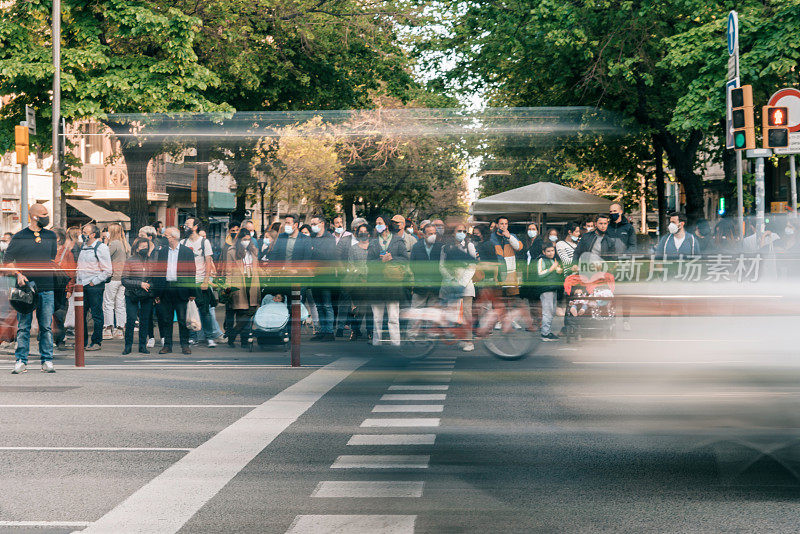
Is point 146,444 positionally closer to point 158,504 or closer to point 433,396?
point 158,504

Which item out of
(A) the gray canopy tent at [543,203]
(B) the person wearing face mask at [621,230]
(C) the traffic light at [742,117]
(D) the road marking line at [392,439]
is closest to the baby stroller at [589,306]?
(B) the person wearing face mask at [621,230]

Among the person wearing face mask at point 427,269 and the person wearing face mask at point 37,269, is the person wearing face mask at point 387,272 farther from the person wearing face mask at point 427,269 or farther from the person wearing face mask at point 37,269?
the person wearing face mask at point 37,269

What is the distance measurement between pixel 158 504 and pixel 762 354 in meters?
3.21

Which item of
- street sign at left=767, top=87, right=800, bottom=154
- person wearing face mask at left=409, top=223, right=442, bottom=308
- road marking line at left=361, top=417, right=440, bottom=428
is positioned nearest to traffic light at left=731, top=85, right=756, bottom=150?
street sign at left=767, top=87, right=800, bottom=154

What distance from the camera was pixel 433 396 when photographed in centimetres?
929

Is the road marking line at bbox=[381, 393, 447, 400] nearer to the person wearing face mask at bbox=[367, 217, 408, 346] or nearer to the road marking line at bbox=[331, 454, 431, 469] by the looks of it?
the person wearing face mask at bbox=[367, 217, 408, 346]

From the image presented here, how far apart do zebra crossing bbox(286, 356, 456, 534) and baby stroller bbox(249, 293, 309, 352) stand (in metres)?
1.23

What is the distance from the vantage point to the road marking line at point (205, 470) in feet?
17.0

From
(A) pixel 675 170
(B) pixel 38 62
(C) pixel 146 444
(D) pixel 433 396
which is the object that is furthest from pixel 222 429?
(B) pixel 38 62

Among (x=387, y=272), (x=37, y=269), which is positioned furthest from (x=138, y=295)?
(x=387, y=272)

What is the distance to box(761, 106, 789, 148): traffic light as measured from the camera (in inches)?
509

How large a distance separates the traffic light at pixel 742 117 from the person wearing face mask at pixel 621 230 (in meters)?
6.21

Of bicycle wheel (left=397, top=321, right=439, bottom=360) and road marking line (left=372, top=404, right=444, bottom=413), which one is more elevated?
bicycle wheel (left=397, top=321, right=439, bottom=360)

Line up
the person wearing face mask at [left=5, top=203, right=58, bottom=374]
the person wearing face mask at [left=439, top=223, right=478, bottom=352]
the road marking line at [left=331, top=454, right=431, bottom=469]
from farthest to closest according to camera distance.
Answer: the person wearing face mask at [left=5, top=203, right=58, bottom=374], the person wearing face mask at [left=439, top=223, right=478, bottom=352], the road marking line at [left=331, top=454, right=431, bottom=469]
